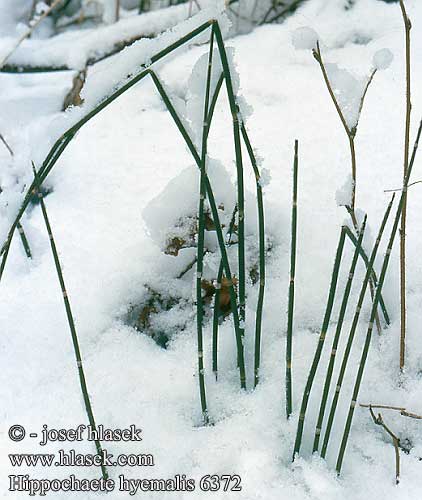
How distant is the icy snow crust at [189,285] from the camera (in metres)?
0.80

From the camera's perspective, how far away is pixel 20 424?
0.85 m

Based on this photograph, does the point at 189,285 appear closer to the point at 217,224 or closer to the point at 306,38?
the point at 217,224

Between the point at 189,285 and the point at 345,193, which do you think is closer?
the point at 345,193

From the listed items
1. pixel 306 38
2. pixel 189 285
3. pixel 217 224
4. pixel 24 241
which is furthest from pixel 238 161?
pixel 24 241

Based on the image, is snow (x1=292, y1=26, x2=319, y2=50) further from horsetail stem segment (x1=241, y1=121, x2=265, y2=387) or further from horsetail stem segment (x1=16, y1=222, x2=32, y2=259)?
horsetail stem segment (x1=16, y1=222, x2=32, y2=259)

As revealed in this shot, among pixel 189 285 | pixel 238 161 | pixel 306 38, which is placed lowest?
pixel 189 285

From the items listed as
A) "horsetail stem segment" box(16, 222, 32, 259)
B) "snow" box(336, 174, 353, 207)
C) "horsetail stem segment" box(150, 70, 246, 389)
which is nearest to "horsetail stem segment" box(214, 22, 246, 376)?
"horsetail stem segment" box(150, 70, 246, 389)

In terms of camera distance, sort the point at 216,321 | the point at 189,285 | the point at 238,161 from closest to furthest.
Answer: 1. the point at 238,161
2. the point at 216,321
3. the point at 189,285

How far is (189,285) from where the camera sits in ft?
3.39

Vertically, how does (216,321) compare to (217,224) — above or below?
below

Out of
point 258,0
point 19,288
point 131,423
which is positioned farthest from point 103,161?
point 258,0

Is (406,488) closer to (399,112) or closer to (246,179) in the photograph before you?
(246,179)

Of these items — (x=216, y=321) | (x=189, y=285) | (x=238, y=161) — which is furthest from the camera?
(x=189, y=285)

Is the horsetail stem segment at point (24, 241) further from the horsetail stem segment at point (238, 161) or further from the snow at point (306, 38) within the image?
the snow at point (306, 38)
